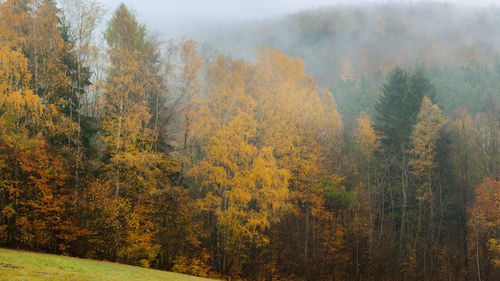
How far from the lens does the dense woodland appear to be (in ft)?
59.2

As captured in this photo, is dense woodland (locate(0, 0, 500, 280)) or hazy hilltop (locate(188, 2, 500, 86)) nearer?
dense woodland (locate(0, 0, 500, 280))

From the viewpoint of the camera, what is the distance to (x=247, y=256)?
21.5 m

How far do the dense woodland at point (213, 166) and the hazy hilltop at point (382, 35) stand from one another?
67.7 metres

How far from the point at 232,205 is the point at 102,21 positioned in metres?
14.0

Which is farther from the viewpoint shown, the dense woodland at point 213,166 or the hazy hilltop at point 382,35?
the hazy hilltop at point 382,35

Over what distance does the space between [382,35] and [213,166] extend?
13577cm

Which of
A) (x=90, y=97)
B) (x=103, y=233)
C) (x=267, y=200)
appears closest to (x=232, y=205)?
(x=267, y=200)

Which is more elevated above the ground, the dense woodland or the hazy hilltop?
the hazy hilltop

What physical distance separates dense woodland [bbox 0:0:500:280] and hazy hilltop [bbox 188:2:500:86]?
2666 inches

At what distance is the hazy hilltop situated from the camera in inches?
4090

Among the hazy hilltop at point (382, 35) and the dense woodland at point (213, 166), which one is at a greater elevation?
the hazy hilltop at point (382, 35)

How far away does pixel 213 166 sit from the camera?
69.0 ft

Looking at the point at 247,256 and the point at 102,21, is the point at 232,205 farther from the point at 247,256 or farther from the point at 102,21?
the point at 102,21

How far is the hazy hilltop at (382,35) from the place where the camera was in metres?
104
